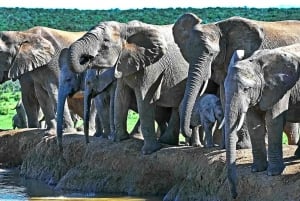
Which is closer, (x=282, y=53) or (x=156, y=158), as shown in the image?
(x=282, y=53)

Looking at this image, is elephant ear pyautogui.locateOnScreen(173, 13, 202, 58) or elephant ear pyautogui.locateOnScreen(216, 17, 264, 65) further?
elephant ear pyautogui.locateOnScreen(173, 13, 202, 58)

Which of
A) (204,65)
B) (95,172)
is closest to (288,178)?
(204,65)

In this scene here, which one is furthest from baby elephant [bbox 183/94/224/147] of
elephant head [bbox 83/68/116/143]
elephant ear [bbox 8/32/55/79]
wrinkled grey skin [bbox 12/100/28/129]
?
wrinkled grey skin [bbox 12/100/28/129]

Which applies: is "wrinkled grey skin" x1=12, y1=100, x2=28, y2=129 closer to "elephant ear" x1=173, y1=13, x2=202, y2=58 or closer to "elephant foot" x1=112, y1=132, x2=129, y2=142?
"elephant foot" x1=112, y1=132, x2=129, y2=142

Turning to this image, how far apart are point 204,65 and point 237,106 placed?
85.5 inches

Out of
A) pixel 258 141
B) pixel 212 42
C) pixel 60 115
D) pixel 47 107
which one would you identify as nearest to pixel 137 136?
pixel 60 115

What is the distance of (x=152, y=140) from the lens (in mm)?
13516

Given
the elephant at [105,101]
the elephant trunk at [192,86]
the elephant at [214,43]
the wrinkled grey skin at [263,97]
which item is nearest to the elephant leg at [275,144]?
the wrinkled grey skin at [263,97]

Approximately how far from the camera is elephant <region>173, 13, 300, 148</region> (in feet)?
39.8

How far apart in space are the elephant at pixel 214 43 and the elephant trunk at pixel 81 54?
1.19 m

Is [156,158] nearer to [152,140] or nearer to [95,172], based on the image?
[152,140]

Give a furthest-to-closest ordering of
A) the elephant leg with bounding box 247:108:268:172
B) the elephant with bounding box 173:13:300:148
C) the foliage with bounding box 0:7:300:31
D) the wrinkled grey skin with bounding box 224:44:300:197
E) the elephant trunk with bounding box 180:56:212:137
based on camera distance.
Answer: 1. the foliage with bounding box 0:7:300:31
2. the elephant with bounding box 173:13:300:148
3. the elephant trunk with bounding box 180:56:212:137
4. the elephant leg with bounding box 247:108:268:172
5. the wrinkled grey skin with bounding box 224:44:300:197

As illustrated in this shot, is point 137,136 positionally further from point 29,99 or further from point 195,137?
point 29,99

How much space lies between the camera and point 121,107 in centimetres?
1416
